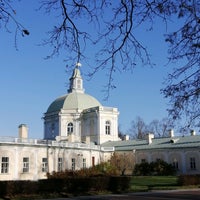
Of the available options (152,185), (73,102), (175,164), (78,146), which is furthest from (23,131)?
(152,185)

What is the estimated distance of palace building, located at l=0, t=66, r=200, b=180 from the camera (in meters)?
42.9

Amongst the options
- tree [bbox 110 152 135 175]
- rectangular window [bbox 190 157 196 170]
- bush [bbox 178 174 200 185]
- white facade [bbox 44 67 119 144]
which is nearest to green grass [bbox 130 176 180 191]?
bush [bbox 178 174 200 185]

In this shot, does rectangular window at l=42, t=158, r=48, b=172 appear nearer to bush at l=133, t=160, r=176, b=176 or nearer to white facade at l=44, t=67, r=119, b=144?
bush at l=133, t=160, r=176, b=176

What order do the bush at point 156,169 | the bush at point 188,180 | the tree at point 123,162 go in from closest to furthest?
1. the bush at point 188,180
2. the bush at point 156,169
3. the tree at point 123,162

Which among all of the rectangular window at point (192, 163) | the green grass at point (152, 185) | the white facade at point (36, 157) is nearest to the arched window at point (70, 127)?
the white facade at point (36, 157)

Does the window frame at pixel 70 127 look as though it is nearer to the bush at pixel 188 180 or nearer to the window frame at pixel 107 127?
the window frame at pixel 107 127

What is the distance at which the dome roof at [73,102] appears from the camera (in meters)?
64.8

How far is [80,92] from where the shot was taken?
230ft

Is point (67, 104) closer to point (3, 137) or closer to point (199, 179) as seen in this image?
point (3, 137)

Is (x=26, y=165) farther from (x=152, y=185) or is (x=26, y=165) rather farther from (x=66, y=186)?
(x=66, y=186)

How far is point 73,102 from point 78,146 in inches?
643

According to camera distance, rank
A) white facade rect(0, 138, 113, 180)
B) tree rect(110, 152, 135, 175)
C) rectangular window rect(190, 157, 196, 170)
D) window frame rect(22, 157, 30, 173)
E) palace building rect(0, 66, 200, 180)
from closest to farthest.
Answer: white facade rect(0, 138, 113, 180), palace building rect(0, 66, 200, 180), window frame rect(22, 157, 30, 173), rectangular window rect(190, 157, 196, 170), tree rect(110, 152, 135, 175)

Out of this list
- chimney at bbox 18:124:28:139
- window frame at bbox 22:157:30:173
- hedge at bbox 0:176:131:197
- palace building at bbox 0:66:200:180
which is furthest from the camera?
chimney at bbox 18:124:28:139

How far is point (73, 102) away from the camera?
65.3 metres
